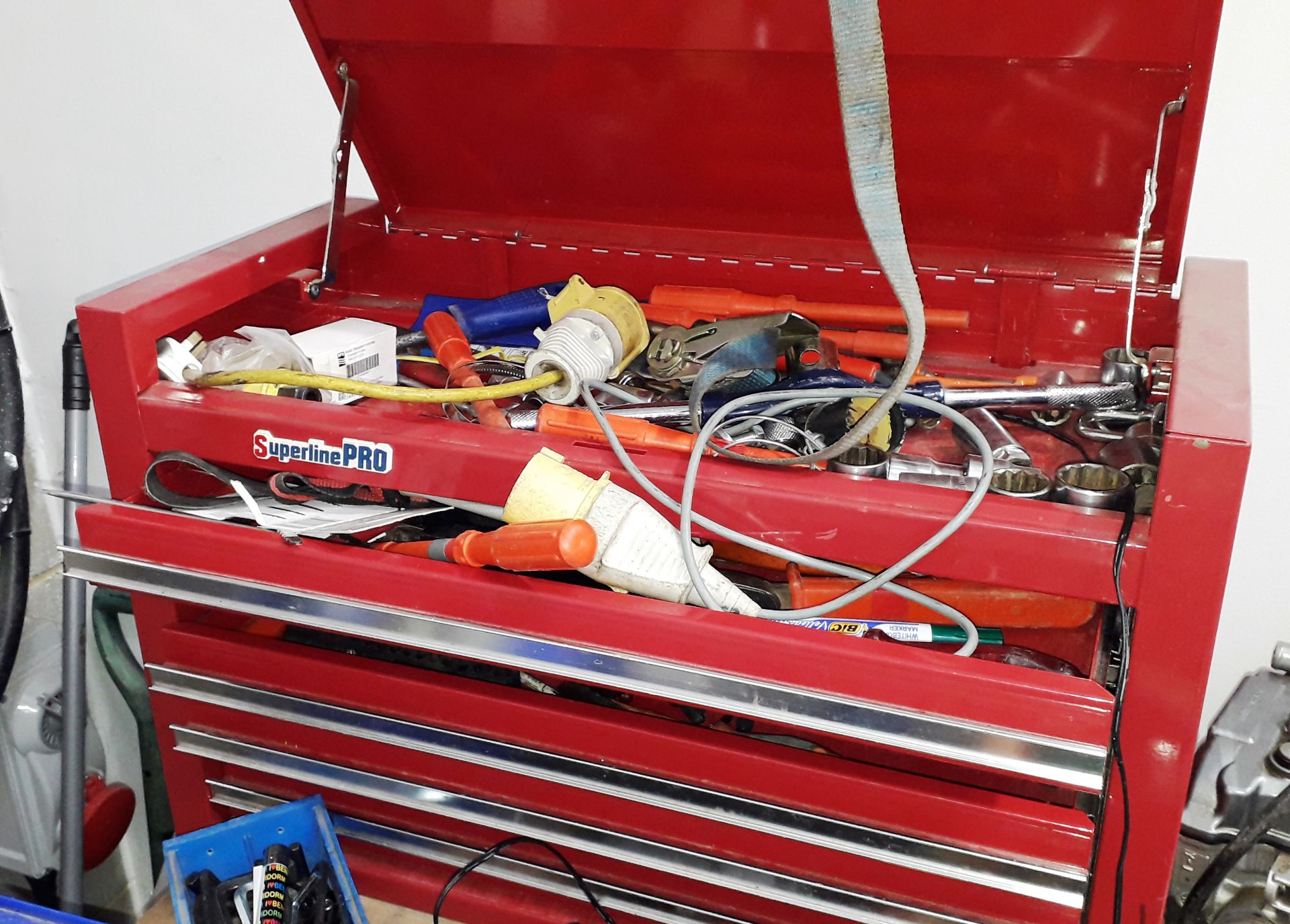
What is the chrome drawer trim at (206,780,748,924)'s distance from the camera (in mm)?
808

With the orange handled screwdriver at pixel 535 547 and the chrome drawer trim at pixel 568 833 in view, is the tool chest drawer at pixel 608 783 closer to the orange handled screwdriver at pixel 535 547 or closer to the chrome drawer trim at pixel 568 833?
the chrome drawer trim at pixel 568 833

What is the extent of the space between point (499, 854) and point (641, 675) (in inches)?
11.0


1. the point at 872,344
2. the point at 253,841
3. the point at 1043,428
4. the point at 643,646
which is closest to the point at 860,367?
the point at 872,344

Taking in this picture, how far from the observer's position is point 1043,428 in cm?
87

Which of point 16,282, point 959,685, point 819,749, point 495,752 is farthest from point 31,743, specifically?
point 959,685

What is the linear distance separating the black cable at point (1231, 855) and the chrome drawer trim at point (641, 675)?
39 centimetres

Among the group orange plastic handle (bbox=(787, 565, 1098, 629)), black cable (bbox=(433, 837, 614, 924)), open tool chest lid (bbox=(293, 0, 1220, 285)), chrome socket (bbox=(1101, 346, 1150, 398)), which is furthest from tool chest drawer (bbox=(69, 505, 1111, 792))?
open tool chest lid (bbox=(293, 0, 1220, 285))

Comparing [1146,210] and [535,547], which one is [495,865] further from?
[1146,210]

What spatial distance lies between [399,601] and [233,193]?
87 cm

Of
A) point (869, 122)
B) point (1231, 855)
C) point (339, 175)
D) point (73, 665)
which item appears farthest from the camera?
point (73, 665)

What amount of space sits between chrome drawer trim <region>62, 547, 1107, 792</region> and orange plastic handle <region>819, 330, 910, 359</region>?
1.29ft

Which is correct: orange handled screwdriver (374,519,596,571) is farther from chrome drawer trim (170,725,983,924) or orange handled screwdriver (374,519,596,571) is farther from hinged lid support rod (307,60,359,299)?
hinged lid support rod (307,60,359,299)

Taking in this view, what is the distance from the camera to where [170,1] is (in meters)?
1.27

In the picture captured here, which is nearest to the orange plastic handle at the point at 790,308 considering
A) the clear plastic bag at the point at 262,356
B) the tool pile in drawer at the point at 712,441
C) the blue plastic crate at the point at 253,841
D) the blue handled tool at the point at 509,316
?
the tool pile in drawer at the point at 712,441
